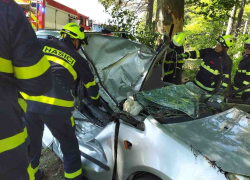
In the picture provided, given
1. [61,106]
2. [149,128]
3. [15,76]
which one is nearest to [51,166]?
[61,106]

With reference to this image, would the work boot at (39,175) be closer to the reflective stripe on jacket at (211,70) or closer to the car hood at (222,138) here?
the car hood at (222,138)

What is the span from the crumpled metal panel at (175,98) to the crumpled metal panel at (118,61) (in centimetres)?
44

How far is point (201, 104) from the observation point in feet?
7.36

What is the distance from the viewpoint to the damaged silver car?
4.65 ft

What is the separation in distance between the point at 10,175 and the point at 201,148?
47.6 inches

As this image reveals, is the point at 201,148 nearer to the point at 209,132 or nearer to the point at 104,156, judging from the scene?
the point at 209,132

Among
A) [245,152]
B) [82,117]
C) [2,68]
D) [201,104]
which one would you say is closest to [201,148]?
[245,152]

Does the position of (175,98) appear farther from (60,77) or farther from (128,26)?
(128,26)

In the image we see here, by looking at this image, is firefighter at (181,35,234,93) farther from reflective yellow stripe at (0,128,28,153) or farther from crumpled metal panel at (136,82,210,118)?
reflective yellow stripe at (0,128,28,153)

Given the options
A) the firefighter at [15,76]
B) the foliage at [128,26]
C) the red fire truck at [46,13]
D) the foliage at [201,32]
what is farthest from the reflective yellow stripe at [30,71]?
the foliage at [201,32]

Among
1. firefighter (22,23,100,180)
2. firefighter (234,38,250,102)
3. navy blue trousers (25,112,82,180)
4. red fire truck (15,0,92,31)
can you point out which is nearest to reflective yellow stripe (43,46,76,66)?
firefighter (22,23,100,180)

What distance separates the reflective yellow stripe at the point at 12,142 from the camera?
1.04 metres

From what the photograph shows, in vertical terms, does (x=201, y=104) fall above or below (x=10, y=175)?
above

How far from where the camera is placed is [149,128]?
164 cm
